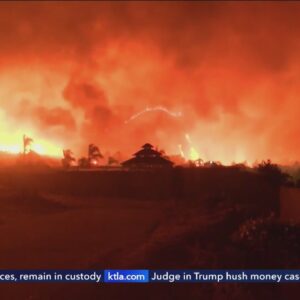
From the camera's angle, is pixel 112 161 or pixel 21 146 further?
pixel 112 161

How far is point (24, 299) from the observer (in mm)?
7242

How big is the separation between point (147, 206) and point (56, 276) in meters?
15.0

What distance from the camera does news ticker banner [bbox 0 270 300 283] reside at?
7332 millimetres

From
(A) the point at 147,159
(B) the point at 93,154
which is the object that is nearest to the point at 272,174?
(A) the point at 147,159

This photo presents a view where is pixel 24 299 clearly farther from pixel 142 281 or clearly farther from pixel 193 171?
pixel 193 171

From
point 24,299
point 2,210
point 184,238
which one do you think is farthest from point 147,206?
point 24,299

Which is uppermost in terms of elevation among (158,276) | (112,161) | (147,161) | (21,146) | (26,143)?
(112,161)

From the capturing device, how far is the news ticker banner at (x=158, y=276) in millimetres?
7332

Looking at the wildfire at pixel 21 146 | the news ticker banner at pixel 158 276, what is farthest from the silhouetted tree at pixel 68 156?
the news ticker banner at pixel 158 276

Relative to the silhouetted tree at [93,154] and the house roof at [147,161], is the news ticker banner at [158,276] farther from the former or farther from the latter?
the silhouetted tree at [93,154]

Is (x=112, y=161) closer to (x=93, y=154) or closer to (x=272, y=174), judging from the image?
(x=93, y=154)

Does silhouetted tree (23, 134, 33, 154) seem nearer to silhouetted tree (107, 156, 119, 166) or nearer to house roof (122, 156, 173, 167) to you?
silhouetted tree (107, 156, 119, 166)

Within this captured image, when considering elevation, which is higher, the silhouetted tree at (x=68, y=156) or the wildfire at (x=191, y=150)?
the wildfire at (x=191, y=150)

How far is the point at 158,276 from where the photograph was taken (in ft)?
25.6
